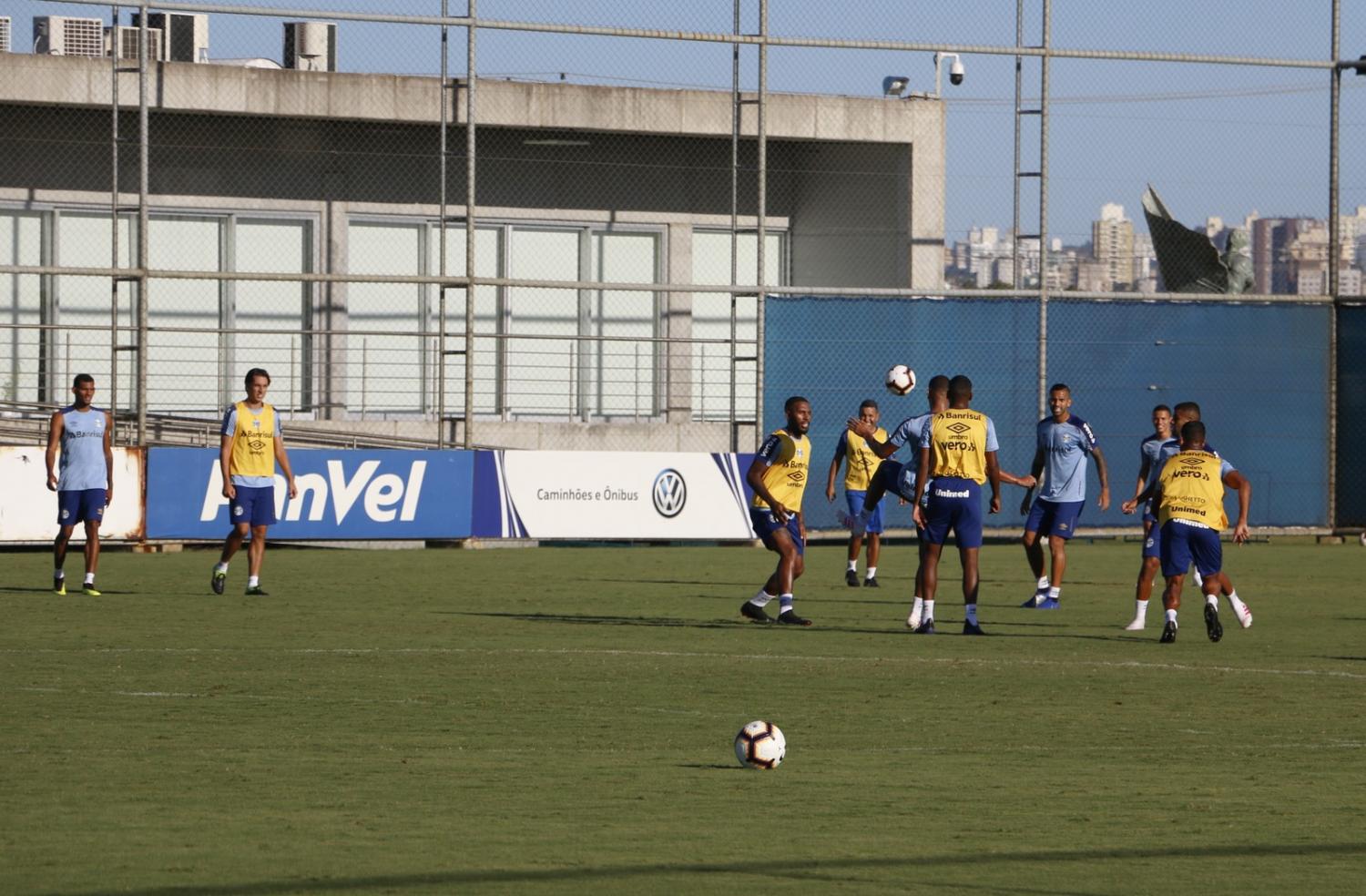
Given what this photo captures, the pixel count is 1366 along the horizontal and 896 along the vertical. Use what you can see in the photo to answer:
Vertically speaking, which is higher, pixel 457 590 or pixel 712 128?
pixel 712 128

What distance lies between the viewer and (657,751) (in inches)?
395

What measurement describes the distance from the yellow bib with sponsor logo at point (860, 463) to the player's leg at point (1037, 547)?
318cm

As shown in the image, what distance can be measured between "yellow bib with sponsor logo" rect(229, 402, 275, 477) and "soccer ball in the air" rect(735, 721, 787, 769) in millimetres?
11116

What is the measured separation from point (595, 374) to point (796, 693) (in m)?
22.2

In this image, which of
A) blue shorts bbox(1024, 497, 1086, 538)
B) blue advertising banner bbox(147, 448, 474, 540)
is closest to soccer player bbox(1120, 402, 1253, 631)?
blue shorts bbox(1024, 497, 1086, 538)

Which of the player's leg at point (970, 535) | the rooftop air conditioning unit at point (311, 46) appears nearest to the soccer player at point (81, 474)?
the player's leg at point (970, 535)

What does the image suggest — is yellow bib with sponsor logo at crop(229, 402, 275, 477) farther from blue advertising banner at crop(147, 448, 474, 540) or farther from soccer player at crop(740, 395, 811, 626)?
blue advertising banner at crop(147, 448, 474, 540)

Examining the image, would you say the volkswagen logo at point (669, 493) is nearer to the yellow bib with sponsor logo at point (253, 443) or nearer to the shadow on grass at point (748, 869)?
the yellow bib with sponsor logo at point (253, 443)

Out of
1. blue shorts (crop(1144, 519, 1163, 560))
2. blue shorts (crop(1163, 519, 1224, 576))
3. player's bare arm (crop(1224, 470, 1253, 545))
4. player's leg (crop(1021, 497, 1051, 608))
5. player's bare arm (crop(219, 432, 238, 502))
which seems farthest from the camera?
player's leg (crop(1021, 497, 1051, 608))

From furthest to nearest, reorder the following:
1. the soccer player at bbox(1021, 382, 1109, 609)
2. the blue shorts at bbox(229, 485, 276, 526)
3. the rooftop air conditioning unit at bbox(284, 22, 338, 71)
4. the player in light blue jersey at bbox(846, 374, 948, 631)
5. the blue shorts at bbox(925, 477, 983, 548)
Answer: the rooftop air conditioning unit at bbox(284, 22, 338, 71)
the blue shorts at bbox(229, 485, 276, 526)
the soccer player at bbox(1021, 382, 1109, 609)
the player in light blue jersey at bbox(846, 374, 948, 631)
the blue shorts at bbox(925, 477, 983, 548)

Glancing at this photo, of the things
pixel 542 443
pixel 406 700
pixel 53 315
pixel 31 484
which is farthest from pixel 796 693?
pixel 53 315

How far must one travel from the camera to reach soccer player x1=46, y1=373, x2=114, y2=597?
19766mm

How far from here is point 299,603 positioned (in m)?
18.9

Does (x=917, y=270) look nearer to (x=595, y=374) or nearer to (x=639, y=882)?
(x=595, y=374)
